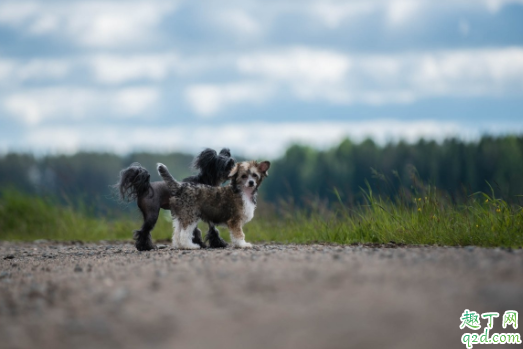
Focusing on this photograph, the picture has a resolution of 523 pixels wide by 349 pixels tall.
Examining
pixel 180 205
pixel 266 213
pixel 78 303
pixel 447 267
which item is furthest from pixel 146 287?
pixel 266 213

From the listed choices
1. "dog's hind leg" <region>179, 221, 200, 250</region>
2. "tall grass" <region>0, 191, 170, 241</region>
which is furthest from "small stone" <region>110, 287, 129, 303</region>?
"tall grass" <region>0, 191, 170, 241</region>

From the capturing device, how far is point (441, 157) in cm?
3597

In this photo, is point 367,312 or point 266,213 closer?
point 367,312

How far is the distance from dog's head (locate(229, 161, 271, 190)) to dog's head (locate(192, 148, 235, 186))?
0.62 metres

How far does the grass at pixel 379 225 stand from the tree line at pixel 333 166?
707 mm

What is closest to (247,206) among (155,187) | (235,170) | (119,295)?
(235,170)

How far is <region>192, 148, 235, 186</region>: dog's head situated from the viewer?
10.0 metres

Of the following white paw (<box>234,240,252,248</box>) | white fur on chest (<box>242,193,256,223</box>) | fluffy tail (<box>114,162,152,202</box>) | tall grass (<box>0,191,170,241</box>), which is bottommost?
tall grass (<box>0,191,170,241</box>)

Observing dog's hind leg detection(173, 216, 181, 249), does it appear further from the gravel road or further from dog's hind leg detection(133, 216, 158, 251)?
the gravel road

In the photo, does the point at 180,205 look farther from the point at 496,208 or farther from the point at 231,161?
the point at 496,208

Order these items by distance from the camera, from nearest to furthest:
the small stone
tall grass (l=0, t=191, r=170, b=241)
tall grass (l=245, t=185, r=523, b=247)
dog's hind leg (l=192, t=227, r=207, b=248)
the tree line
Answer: the small stone, tall grass (l=245, t=185, r=523, b=247), dog's hind leg (l=192, t=227, r=207, b=248), tall grass (l=0, t=191, r=170, b=241), the tree line

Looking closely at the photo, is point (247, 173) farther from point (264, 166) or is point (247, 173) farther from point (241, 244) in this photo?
point (241, 244)

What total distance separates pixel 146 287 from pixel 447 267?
2512 mm

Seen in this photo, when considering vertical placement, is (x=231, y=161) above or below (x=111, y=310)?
above
